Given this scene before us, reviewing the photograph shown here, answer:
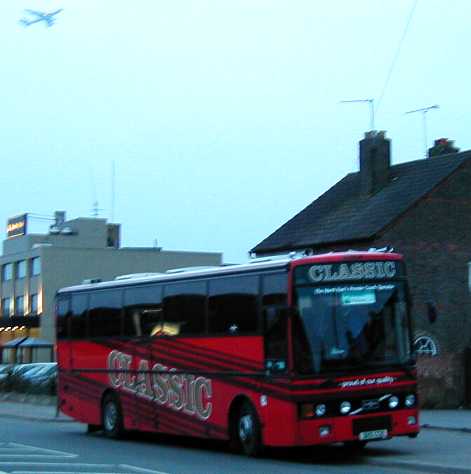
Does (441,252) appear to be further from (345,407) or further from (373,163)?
(345,407)

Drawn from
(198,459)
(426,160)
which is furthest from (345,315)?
(426,160)

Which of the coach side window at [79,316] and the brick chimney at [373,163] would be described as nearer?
the coach side window at [79,316]

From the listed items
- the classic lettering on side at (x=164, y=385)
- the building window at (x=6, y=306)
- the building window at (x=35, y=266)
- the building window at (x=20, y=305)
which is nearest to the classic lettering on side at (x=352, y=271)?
the classic lettering on side at (x=164, y=385)

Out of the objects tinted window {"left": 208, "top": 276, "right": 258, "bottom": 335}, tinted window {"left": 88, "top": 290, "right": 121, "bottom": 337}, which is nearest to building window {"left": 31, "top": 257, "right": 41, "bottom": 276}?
tinted window {"left": 88, "top": 290, "right": 121, "bottom": 337}

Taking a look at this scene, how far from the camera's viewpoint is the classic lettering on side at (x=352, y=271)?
1727 cm

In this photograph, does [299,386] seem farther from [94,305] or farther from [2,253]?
[2,253]

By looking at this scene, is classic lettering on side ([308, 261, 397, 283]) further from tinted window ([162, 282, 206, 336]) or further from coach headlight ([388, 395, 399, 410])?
tinted window ([162, 282, 206, 336])

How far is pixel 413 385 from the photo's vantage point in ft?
57.7

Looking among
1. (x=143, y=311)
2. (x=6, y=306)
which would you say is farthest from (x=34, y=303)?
(x=143, y=311)

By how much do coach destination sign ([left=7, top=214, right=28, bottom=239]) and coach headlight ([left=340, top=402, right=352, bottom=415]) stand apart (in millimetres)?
78027

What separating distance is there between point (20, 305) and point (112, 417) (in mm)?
66615

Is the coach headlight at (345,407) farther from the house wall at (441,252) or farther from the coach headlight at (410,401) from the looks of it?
the house wall at (441,252)

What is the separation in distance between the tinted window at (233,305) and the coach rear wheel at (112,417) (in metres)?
4.81

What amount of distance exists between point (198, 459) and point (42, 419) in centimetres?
1518
